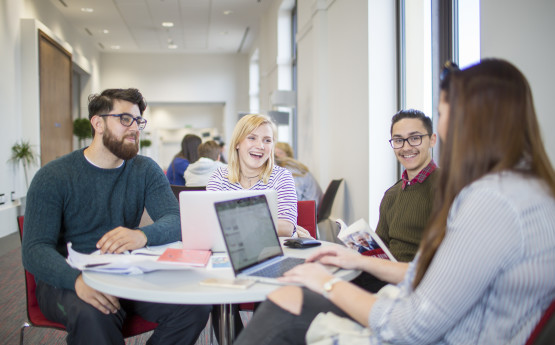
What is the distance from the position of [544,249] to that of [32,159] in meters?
7.17

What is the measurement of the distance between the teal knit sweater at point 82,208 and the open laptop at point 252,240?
0.57m

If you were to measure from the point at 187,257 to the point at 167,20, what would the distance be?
9169mm

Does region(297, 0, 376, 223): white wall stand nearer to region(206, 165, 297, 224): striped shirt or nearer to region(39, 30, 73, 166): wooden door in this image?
region(206, 165, 297, 224): striped shirt

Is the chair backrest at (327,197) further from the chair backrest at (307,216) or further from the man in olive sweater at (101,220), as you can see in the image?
the man in olive sweater at (101,220)

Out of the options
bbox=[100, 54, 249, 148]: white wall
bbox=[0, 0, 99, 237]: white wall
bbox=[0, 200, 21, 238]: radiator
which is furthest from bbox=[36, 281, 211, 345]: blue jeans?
bbox=[100, 54, 249, 148]: white wall

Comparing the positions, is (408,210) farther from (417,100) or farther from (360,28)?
(360,28)

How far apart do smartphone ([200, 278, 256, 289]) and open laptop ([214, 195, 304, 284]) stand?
3 cm

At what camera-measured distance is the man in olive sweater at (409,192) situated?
204 cm

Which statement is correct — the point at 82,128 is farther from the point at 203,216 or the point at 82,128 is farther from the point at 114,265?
the point at 114,265

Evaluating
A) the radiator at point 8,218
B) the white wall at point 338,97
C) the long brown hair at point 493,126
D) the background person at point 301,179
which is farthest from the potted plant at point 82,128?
the long brown hair at point 493,126

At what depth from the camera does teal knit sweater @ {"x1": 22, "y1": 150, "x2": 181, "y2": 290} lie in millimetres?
1630

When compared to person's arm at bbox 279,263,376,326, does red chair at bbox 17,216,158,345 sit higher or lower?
lower

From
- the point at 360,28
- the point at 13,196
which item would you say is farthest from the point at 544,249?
the point at 13,196

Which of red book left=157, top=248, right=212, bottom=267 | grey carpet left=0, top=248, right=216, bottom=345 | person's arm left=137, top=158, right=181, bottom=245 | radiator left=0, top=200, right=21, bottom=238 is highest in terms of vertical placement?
person's arm left=137, top=158, right=181, bottom=245
